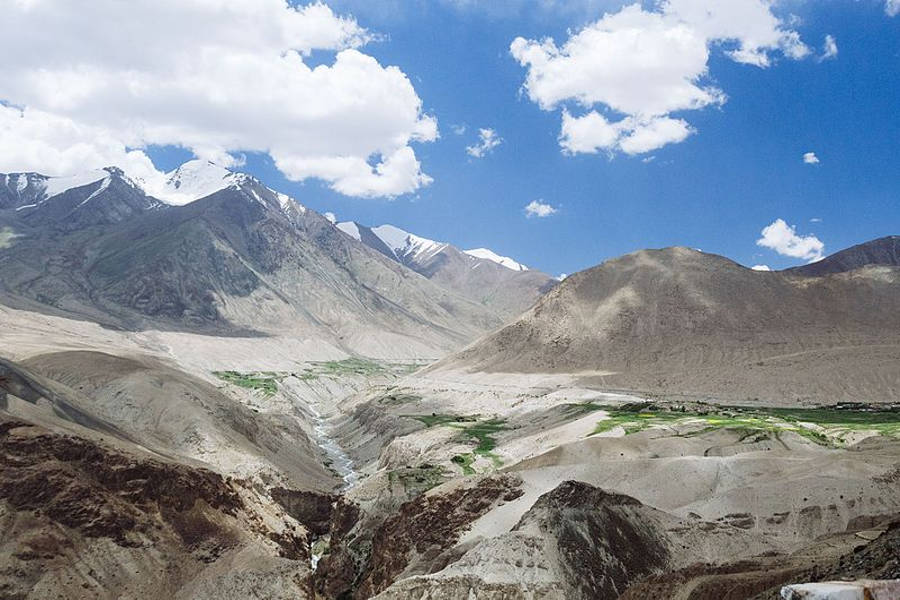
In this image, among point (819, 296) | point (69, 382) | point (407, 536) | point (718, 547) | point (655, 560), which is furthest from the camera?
point (819, 296)

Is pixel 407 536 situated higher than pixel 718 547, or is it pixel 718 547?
pixel 407 536

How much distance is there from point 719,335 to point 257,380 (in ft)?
364

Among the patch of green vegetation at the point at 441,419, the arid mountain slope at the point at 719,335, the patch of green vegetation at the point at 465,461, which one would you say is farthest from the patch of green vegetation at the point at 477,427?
the arid mountain slope at the point at 719,335

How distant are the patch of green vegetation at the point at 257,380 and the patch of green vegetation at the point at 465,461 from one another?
7036cm

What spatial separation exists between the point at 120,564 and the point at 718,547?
35.7m

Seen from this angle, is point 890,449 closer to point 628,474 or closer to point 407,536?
point 628,474

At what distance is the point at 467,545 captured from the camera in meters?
38.9

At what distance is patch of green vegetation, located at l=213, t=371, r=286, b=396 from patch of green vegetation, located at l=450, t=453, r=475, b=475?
70360mm

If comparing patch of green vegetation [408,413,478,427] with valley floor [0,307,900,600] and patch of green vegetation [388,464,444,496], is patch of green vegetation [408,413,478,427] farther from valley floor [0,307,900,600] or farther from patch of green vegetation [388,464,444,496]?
patch of green vegetation [388,464,444,496]

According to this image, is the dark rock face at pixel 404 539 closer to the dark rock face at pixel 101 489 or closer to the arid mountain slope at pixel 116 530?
the arid mountain slope at pixel 116 530

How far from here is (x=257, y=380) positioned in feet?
537

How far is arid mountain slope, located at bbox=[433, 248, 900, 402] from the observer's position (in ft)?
447

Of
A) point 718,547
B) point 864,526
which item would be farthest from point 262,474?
point 864,526

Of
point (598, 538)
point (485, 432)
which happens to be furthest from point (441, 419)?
point (598, 538)
